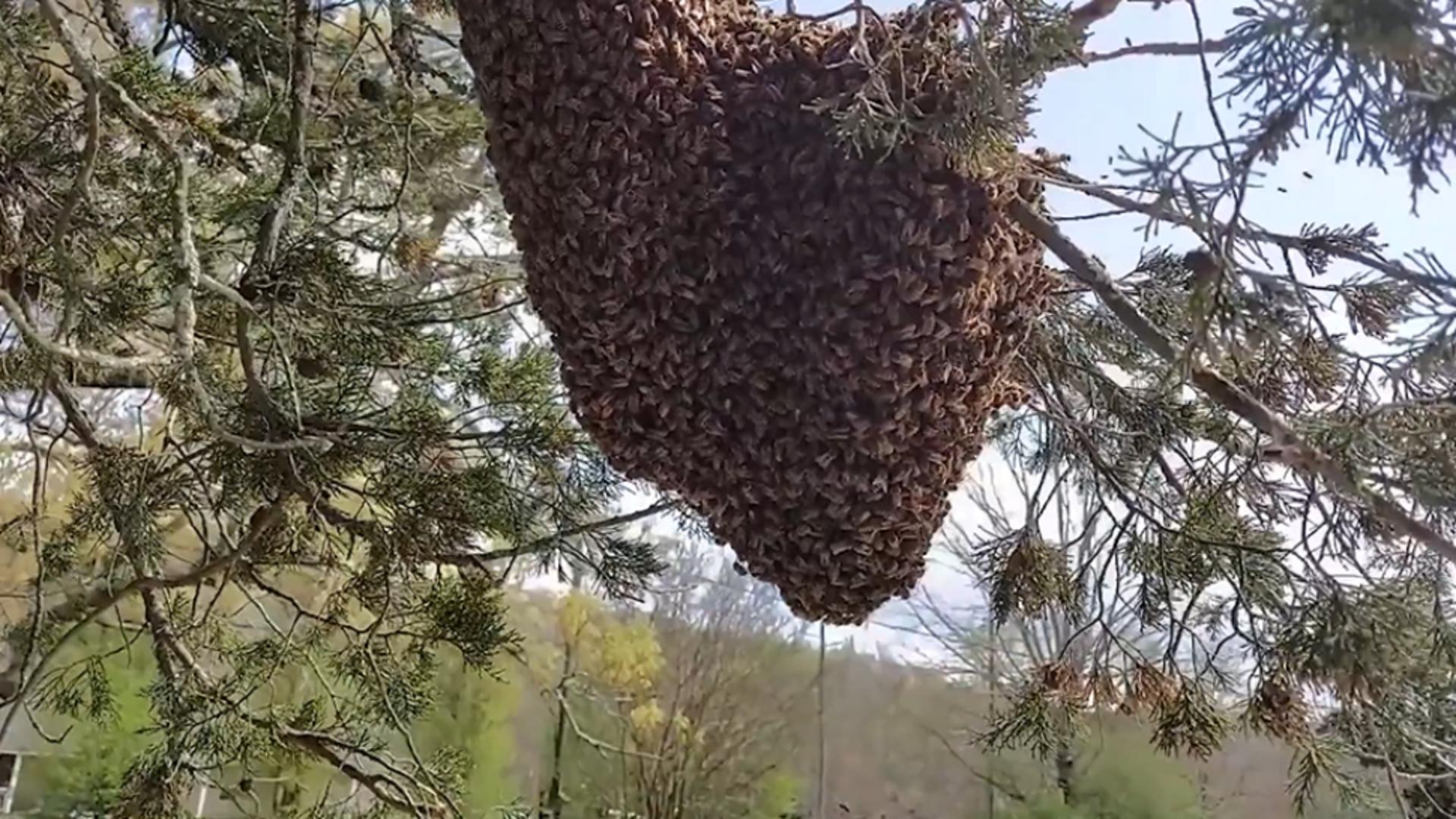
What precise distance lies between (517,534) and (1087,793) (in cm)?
130

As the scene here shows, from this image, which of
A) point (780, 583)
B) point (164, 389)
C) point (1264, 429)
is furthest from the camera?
point (164, 389)

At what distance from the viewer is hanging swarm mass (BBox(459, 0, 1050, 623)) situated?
520 mm

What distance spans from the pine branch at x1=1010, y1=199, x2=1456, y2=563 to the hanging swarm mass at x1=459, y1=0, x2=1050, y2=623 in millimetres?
27

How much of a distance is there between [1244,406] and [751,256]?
22 centimetres

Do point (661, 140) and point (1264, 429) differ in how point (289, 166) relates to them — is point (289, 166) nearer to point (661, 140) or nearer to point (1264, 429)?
point (661, 140)

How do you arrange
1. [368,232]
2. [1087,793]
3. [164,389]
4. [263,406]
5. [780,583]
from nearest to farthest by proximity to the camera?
[780,583] → [263,406] → [164,389] → [368,232] → [1087,793]

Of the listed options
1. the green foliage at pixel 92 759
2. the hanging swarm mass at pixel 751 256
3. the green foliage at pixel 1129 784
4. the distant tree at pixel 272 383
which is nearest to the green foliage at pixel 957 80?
the hanging swarm mass at pixel 751 256

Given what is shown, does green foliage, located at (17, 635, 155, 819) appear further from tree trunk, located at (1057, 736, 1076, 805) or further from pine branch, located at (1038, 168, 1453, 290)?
pine branch, located at (1038, 168, 1453, 290)

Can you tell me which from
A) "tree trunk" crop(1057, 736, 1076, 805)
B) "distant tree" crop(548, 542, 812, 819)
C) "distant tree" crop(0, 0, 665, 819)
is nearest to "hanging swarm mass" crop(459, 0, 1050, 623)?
"distant tree" crop(0, 0, 665, 819)

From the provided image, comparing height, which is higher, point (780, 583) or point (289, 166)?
point (289, 166)

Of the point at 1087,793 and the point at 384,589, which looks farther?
the point at 1087,793

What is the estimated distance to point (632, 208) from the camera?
1.73 ft

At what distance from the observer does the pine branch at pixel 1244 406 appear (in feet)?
1.39

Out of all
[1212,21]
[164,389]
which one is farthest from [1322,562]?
[164,389]
